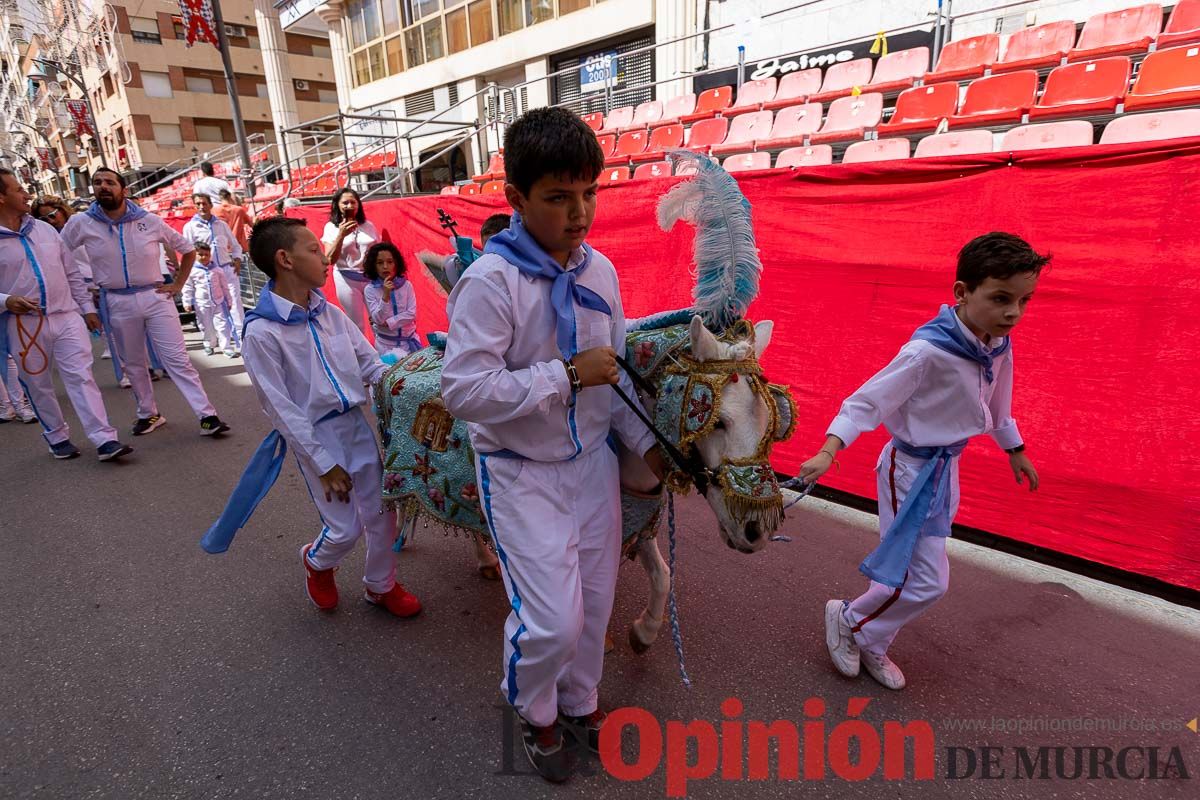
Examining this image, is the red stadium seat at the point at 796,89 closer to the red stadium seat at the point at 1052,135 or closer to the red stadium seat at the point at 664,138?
the red stadium seat at the point at 664,138

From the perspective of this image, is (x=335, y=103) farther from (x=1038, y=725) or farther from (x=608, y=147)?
(x=1038, y=725)

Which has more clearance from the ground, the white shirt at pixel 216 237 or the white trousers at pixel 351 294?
the white shirt at pixel 216 237

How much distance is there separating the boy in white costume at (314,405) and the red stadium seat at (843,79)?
864 centimetres

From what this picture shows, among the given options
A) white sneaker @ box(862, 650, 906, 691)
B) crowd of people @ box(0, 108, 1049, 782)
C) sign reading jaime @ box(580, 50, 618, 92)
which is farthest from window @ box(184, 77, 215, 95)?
white sneaker @ box(862, 650, 906, 691)

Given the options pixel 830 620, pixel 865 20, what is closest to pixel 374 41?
pixel 865 20

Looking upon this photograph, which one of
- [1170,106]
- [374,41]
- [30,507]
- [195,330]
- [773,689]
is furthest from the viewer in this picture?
[374,41]

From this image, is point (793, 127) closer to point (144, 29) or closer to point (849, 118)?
point (849, 118)

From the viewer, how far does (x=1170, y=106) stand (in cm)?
553

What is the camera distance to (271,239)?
260 centimetres

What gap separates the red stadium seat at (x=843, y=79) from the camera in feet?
29.2

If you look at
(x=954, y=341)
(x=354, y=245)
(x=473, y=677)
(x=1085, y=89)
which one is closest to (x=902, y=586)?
A: (x=954, y=341)

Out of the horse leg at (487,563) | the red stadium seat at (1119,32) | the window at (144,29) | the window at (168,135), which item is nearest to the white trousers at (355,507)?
the horse leg at (487,563)

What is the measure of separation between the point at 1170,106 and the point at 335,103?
41416 millimetres

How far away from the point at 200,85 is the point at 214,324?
1492 inches
